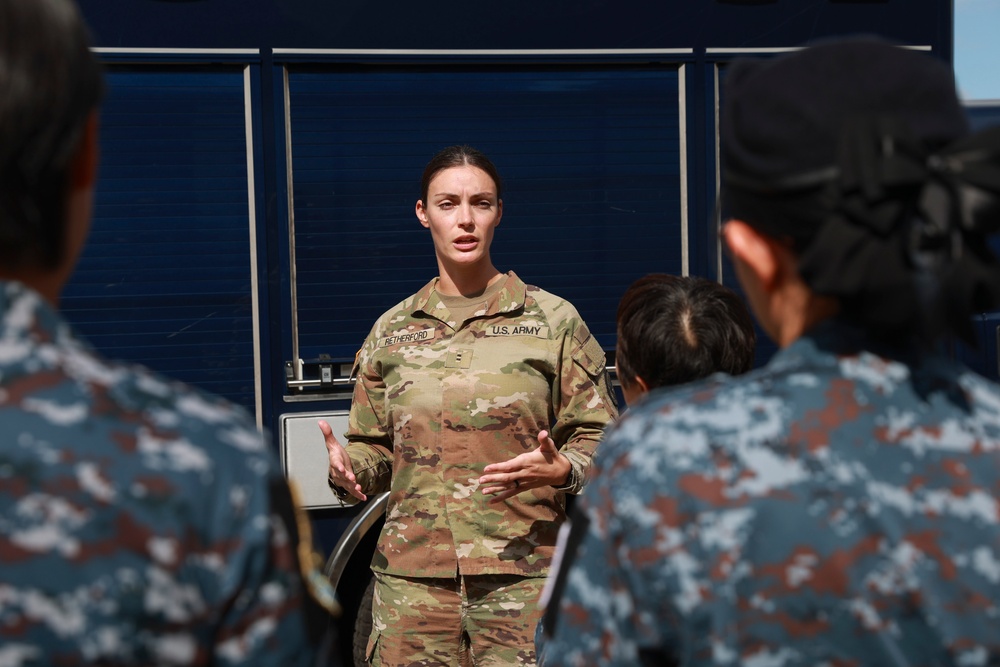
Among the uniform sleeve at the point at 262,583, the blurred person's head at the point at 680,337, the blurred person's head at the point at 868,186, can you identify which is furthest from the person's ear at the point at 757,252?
the blurred person's head at the point at 680,337

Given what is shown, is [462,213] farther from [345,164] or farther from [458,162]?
[345,164]

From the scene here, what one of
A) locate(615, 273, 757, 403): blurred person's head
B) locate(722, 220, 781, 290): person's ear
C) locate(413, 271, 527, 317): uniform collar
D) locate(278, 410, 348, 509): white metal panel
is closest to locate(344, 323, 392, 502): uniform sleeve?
locate(413, 271, 527, 317): uniform collar

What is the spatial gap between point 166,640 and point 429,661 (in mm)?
1880

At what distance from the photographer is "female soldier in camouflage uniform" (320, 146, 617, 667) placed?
2625mm

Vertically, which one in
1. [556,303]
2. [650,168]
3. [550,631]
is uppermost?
[650,168]

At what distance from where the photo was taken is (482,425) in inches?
104

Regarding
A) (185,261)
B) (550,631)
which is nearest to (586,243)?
(185,261)

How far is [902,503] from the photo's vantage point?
2.98ft

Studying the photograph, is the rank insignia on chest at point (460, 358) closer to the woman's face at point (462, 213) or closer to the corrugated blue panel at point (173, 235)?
the woman's face at point (462, 213)

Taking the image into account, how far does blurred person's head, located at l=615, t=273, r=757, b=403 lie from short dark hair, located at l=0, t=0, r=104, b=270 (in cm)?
121

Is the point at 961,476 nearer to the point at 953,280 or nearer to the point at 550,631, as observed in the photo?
the point at 953,280

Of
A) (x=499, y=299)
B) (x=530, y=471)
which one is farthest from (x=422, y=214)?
(x=530, y=471)

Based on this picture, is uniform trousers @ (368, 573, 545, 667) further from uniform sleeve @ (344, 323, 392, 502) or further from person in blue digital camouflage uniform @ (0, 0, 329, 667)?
person in blue digital camouflage uniform @ (0, 0, 329, 667)

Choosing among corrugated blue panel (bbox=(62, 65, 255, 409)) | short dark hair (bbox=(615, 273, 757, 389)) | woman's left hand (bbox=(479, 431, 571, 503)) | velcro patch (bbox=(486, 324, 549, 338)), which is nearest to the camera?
short dark hair (bbox=(615, 273, 757, 389))
